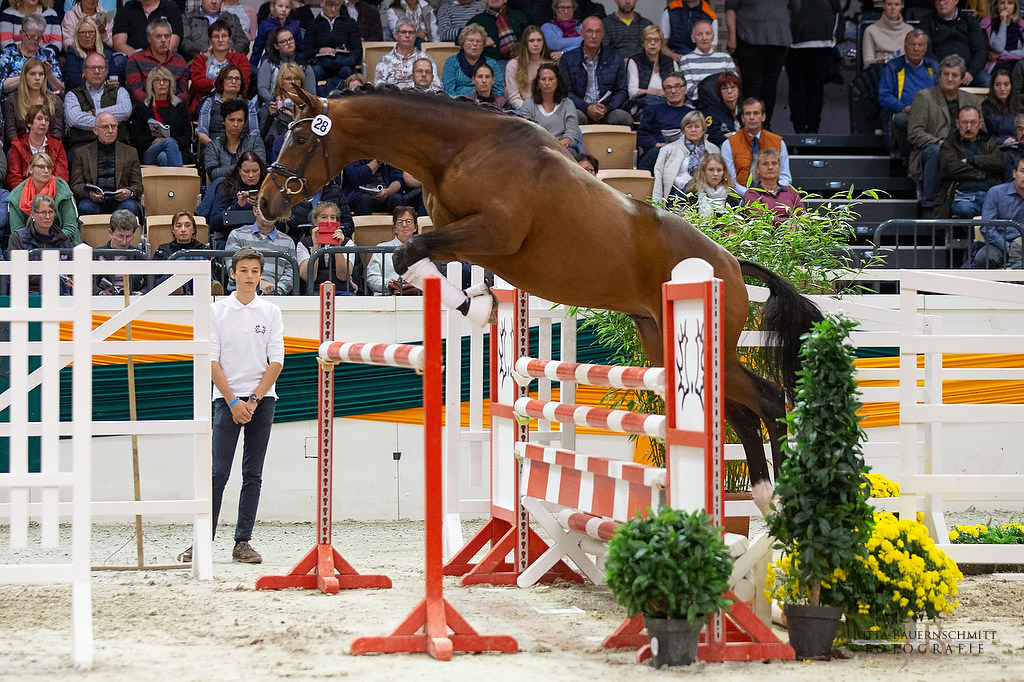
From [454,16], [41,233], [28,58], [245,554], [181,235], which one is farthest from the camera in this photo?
[454,16]

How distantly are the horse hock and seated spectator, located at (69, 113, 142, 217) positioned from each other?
5.32 meters

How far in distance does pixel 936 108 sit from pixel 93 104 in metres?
7.04

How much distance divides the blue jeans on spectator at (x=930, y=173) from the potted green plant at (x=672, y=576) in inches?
273

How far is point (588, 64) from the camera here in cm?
1011

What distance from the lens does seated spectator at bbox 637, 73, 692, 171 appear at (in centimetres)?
970

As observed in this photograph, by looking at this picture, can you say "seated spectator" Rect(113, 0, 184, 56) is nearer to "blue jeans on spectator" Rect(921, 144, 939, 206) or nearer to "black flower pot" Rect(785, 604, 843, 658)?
"blue jeans on spectator" Rect(921, 144, 939, 206)

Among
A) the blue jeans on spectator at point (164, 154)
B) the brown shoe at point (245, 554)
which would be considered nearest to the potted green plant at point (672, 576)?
the brown shoe at point (245, 554)

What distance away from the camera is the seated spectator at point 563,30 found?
10.6 m

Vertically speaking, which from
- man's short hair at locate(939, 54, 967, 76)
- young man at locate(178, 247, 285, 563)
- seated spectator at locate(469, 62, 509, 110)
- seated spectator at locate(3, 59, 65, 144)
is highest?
man's short hair at locate(939, 54, 967, 76)

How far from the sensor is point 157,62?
32.0 ft

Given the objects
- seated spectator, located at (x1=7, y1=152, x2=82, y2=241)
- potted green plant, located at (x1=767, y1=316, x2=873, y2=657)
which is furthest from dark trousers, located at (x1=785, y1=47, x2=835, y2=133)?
potted green plant, located at (x1=767, y1=316, x2=873, y2=657)

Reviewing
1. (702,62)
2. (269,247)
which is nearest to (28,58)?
(269,247)

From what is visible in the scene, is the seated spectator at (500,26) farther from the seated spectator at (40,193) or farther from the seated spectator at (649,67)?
the seated spectator at (40,193)

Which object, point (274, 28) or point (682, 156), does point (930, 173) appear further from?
point (274, 28)
